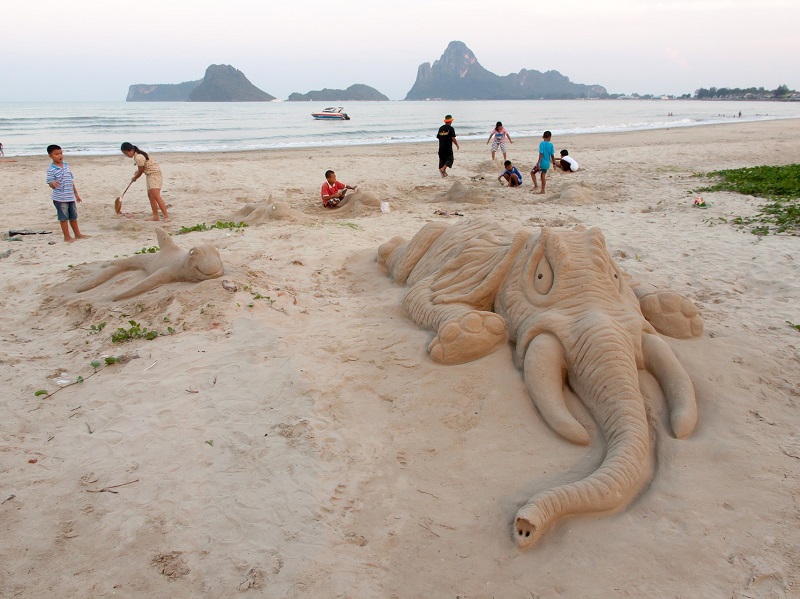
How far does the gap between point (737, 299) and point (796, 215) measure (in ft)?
12.8

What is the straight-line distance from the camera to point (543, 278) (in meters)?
4.07

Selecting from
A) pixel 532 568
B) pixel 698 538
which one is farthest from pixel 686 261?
pixel 532 568

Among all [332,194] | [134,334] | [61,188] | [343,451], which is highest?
[61,188]

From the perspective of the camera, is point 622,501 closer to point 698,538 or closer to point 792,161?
point 698,538

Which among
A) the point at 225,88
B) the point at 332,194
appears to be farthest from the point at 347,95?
the point at 332,194

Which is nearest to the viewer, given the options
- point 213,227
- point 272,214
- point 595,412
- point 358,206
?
point 595,412

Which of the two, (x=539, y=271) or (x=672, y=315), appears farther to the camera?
(x=672, y=315)

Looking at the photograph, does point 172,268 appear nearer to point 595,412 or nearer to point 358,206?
point 595,412

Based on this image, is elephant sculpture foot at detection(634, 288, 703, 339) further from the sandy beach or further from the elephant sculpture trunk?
the elephant sculpture trunk

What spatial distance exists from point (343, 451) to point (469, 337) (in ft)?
4.04

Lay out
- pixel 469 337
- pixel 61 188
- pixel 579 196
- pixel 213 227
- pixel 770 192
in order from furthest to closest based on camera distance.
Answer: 1. pixel 579 196
2. pixel 770 192
3. pixel 213 227
4. pixel 61 188
5. pixel 469 337

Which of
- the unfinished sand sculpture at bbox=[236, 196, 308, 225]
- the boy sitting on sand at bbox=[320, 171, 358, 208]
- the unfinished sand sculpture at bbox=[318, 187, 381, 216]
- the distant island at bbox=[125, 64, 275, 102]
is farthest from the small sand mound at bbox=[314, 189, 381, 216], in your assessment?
the distant island at bbox=[125, 64, 275, 102]

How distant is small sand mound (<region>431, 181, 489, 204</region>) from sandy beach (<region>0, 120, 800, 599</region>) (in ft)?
15.1

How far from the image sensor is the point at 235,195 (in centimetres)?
1311
